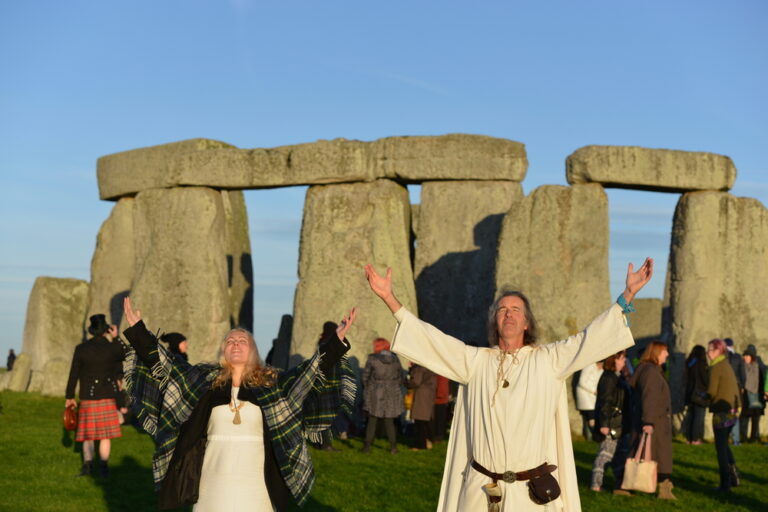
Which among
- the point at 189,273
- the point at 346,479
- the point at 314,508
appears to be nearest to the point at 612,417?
the point at 346,479

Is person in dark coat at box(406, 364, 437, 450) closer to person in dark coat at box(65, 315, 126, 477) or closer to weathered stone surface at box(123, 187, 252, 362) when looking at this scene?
person in dark coat at box(65, 315, 126, 477)

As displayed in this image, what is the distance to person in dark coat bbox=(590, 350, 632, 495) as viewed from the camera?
1051 cm

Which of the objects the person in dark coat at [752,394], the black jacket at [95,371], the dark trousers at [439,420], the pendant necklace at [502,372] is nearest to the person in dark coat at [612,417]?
the dark trousers at [439,420]

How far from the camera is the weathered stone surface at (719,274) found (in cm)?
1617

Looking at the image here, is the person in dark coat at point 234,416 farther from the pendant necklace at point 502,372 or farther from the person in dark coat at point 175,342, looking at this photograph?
the person in dark coat at point 175,342

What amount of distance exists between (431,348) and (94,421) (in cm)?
637

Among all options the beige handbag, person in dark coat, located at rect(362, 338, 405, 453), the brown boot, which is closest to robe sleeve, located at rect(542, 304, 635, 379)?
the beige handbag

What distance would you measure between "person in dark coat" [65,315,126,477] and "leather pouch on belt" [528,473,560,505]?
6701 millimetres

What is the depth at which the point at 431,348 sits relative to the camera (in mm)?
5566

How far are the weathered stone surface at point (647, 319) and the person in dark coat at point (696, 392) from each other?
921cm

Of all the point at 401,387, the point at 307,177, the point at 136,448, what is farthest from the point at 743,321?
the point at 136,448

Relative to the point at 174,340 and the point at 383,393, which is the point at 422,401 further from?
the point at 174,340

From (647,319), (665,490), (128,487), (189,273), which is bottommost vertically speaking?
(128,487)

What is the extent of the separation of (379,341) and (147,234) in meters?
7.76
